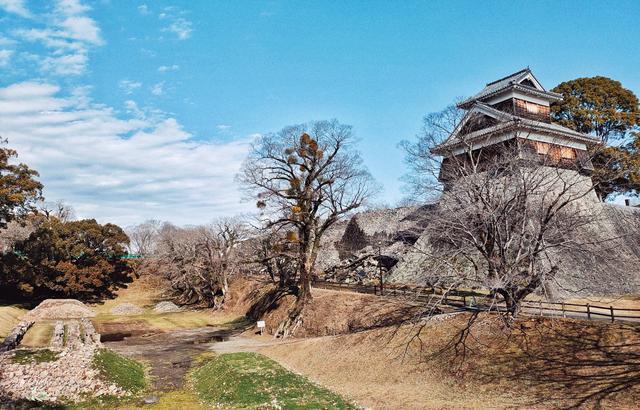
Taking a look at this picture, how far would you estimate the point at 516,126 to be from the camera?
30.8 metres

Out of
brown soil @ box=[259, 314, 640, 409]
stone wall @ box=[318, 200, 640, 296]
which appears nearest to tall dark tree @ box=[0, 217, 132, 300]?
stone wall @ box=[318, 200, 640, 296]

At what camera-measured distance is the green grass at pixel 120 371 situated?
18.7 metres

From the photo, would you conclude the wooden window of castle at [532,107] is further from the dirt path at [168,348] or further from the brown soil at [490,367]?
the dirt path at [168,348]

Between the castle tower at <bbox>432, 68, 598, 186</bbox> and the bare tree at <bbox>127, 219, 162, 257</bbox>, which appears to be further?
the bare tree at <bbox>127, 219, 162, 257</bbox>

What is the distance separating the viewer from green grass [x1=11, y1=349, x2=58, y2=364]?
19469 mm

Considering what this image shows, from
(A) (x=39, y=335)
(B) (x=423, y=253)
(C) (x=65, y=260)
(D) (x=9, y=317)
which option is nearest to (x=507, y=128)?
(B) (x=423, y=253)

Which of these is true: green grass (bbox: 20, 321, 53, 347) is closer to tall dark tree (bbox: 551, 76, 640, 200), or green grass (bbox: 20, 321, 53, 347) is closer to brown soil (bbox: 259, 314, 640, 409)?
brown soil (bbox: 259, 314, 640, 409)

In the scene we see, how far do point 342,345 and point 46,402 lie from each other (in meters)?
13.9

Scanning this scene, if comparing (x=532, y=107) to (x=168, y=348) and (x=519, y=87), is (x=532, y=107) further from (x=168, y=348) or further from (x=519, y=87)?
(x=168, y=348)

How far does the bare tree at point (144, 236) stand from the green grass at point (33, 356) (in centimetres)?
7184

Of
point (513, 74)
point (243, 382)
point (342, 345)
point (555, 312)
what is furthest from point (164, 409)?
point (513, 74)

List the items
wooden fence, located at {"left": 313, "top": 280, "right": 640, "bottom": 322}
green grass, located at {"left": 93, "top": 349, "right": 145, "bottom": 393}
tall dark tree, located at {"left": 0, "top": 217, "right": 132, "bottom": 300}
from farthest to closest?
tall dark tree, located at {"left": 0, "top": 217, "right": 132, "bottom": 300}, green grass, located at {"left": 93, "top": 349, "right": 145, "bottom": 393}, wooden fence, located at {"left": 313, "top": 280, "right": 640, "bottom": 322}

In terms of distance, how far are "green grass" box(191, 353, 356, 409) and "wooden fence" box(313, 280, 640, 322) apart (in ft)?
21.6

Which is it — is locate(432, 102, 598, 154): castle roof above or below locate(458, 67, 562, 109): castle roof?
below
